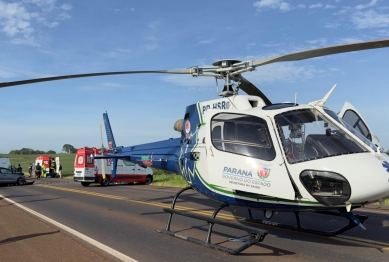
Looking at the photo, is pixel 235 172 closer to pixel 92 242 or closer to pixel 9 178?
pixel 92 242

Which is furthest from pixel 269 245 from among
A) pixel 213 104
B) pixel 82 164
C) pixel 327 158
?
pixel 82 164

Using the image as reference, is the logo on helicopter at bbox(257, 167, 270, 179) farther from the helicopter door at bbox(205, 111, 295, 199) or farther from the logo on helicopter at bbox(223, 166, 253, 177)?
the logo on helicopter at bbox(223, 166, 253, 177)

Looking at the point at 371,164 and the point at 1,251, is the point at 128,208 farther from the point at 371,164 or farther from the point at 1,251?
the point at 371,164

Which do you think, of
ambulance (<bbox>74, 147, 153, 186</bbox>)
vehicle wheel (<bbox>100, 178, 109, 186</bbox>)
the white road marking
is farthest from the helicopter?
vehicle wheel (<bbox>100, 178, 109, 186</bbox>)

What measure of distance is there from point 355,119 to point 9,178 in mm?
28014

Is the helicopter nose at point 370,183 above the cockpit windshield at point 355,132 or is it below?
below

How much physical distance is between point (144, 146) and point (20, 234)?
175 inches

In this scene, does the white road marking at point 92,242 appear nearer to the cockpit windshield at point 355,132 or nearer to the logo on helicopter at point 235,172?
the logo on helicopter at point 235,172

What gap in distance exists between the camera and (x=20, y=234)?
27.6ft

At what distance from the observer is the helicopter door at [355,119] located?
23.2ft

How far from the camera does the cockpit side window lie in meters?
6.32

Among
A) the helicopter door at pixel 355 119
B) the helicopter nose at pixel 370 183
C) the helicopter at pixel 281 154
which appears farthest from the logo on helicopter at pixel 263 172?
the helicopter door at pixel 355 119

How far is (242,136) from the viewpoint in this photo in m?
6.64

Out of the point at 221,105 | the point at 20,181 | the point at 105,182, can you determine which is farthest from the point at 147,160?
the point at 20,181
